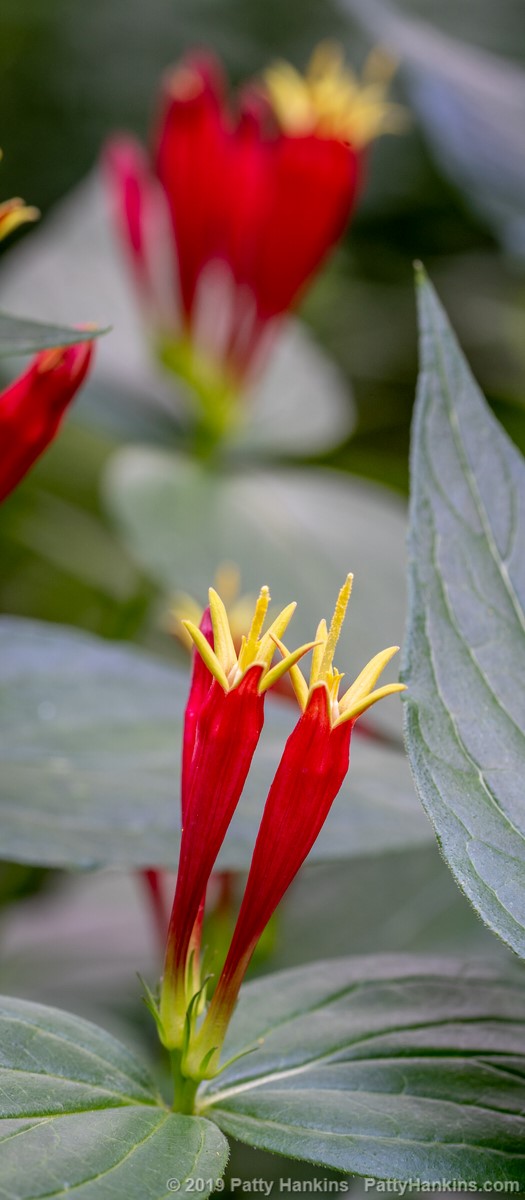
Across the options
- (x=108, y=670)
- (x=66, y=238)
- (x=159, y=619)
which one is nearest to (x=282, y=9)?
(x=66, y=238)

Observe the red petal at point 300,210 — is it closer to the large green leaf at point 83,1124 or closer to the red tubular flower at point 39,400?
the red tubular flower at point 39,400

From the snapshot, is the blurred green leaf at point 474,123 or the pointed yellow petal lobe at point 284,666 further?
the blurred green leaf at point 474,123

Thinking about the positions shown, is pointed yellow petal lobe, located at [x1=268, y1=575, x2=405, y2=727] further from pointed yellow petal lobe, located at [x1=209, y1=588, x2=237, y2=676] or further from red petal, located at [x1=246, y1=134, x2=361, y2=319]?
red petal, located at [x1=246, y1=134, x2=361, y2=319]

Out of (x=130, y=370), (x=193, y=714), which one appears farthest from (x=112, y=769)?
(x=130, y=370)

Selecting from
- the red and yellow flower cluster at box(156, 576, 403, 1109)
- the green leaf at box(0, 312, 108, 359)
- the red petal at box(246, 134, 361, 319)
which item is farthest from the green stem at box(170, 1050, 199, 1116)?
the red petal at box(246, 134, 361, 319)

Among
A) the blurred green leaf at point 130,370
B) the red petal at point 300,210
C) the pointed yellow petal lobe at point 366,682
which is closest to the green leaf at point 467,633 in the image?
the pointed yellow petal lobe at point 366,682

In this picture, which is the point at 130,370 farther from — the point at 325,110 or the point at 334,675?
the point at 334,675
